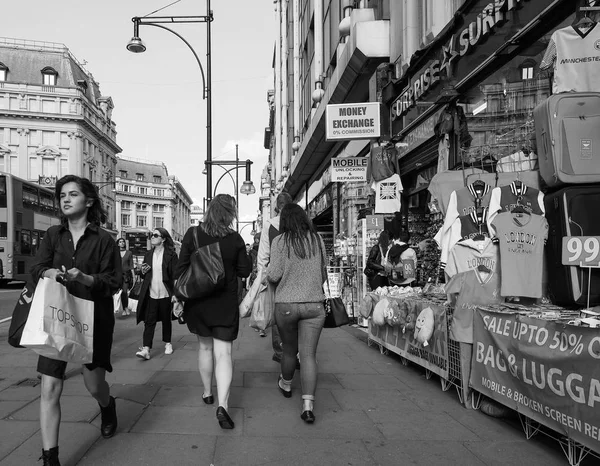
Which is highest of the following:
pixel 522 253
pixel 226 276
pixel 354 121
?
pixel 354 121

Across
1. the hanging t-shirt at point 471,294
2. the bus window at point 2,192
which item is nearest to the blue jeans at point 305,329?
the hanging t-shirt at point 471,294

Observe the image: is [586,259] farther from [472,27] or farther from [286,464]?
[472,27]

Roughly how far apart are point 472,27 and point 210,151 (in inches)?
375

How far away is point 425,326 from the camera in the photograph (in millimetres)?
5754

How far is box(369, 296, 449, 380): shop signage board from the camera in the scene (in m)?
5.53

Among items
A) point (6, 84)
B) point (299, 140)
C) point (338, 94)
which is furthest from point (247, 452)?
point (6, 84)

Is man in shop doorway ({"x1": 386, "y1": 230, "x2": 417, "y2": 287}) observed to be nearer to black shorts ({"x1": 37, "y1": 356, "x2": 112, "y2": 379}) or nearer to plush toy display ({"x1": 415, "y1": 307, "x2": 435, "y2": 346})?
plush toy display ({"x1": 415, "y1": 307, "x2": 435, "y2": 346})

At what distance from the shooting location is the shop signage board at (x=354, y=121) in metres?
11.6

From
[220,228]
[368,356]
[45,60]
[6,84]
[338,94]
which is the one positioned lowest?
[368,356]

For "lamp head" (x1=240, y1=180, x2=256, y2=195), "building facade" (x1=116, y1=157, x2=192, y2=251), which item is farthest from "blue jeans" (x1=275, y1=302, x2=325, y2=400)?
"building facade" (x1=116, y1=157, x2=192, y2=251)

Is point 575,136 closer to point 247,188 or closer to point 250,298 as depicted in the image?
point 250,298

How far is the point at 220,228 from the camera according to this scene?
4.56 metres

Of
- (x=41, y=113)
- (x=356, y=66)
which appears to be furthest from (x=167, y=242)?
(x=41, y=113)

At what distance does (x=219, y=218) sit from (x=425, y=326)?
250 centimetres
